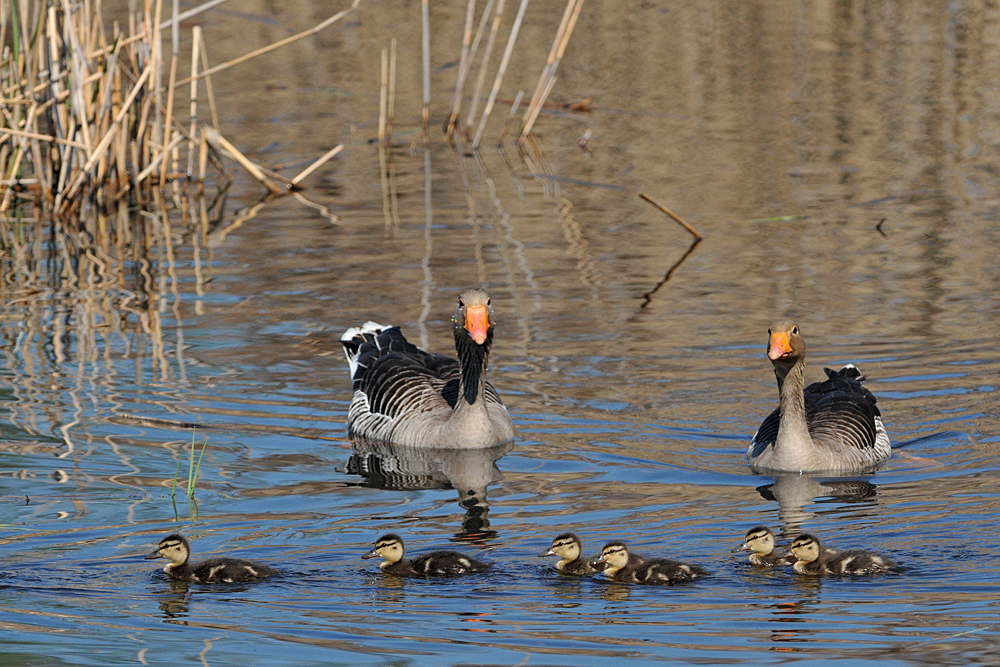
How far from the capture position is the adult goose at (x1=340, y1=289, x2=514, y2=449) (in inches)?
469

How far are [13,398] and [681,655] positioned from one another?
294 inches

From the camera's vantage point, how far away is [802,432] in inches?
438

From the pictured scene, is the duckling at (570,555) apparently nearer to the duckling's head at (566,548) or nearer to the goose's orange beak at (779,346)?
the duckling's head at (566,548)

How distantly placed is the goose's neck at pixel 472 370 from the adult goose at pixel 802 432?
2061 mm

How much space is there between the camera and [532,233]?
19141 mm

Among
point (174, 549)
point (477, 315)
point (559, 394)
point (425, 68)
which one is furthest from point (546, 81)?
point (174, 549)

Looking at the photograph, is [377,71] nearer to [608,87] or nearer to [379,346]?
[608,87]

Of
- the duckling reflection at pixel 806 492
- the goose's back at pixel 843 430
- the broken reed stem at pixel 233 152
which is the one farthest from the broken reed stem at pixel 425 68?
the duckling reflection at pixel 806 492

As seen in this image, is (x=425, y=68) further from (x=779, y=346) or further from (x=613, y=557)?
(x=613, y=557)

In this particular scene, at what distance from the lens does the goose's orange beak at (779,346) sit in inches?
435

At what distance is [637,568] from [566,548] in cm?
40

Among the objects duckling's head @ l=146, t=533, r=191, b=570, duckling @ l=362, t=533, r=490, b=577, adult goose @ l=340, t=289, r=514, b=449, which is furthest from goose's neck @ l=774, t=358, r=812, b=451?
duckling's head @ l=146, t=533, r=191, b=570

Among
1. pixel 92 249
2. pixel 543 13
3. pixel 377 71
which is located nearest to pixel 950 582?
pixel 92 249

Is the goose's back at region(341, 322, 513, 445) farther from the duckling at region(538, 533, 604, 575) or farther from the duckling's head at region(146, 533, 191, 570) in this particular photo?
the duckling's head at region(146, 533, 191, 570)
